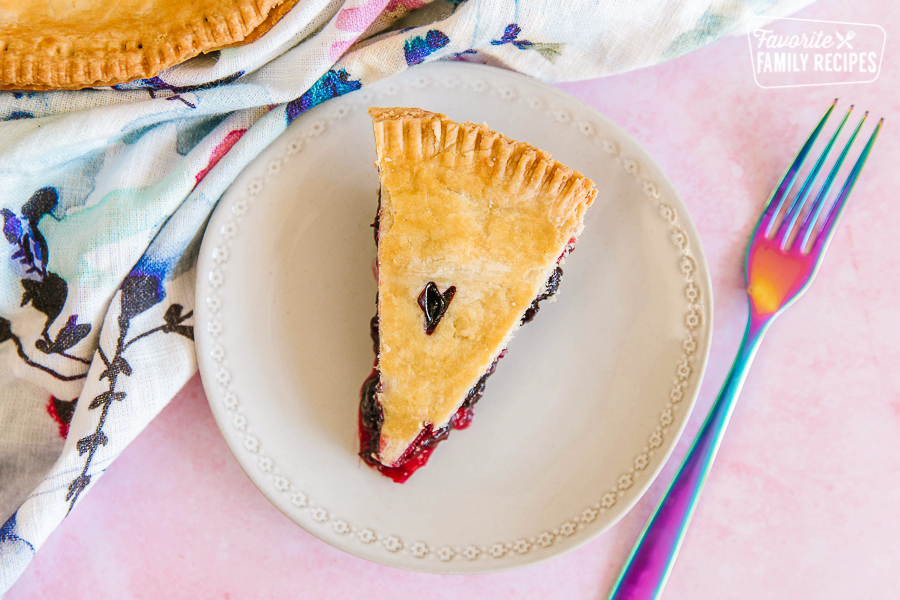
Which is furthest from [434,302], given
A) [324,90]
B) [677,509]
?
[677,509]

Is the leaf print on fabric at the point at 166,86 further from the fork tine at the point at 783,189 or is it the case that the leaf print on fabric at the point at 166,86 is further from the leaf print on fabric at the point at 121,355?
the fork tine at the point at 783,189

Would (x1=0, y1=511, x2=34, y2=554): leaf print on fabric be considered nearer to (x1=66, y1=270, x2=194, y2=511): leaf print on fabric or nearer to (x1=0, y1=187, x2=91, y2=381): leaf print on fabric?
(x1=66, y1=270, x2=194, y2=511): leaf print on fabric

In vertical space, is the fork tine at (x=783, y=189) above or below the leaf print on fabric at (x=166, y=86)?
below

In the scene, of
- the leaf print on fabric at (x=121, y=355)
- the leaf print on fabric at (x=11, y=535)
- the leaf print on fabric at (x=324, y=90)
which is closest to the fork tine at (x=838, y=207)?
the leaf print on fabric at (x=324, y=90)

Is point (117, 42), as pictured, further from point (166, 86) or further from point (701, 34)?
point (701, 34)

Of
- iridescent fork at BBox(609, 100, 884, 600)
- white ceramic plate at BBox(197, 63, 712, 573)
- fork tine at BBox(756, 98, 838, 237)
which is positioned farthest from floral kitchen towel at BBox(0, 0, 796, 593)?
iridescent fork at BBox(609, 100, 884, 600)

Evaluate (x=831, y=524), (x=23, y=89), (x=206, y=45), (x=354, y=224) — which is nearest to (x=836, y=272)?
(x=831, y=524)
